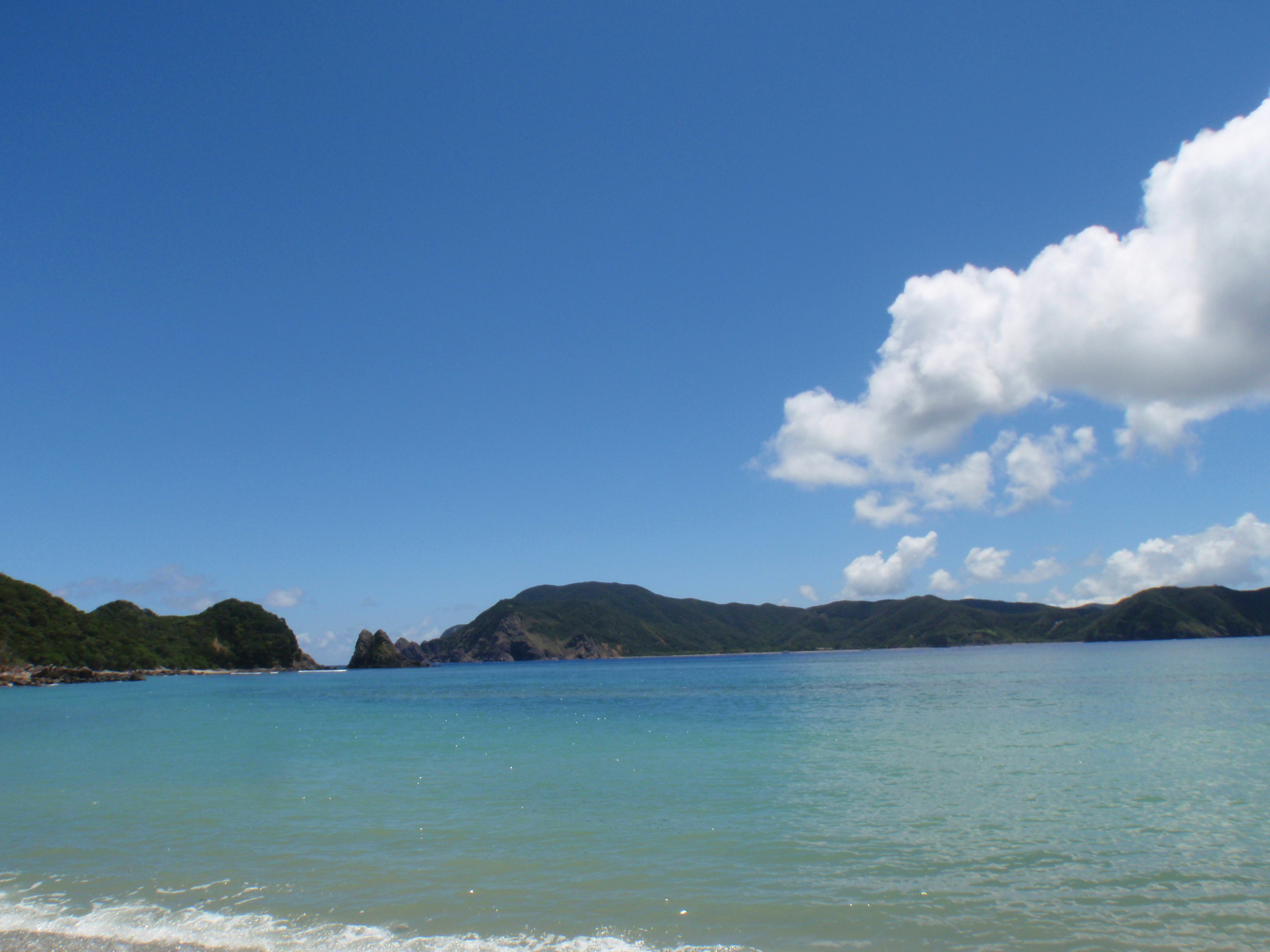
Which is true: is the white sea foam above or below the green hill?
below

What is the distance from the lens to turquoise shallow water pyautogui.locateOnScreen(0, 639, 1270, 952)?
11273 mm

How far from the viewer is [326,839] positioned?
16922 millimetres

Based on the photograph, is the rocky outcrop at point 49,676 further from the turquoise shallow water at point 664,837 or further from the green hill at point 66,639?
the turquoise shallow water at point 664,837

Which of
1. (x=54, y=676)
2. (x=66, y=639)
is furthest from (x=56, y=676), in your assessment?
(x=66, y=639)

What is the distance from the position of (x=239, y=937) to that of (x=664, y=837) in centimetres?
874

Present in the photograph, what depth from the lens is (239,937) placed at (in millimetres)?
11047

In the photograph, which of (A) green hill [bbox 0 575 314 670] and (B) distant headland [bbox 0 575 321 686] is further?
(A) green hill [bbox 0 575 314 670]

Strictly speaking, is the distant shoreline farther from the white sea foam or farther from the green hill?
the white sea foam

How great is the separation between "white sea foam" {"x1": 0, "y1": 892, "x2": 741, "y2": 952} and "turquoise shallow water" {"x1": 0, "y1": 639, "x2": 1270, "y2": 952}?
6 cm

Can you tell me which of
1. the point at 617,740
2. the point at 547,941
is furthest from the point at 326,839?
the point at 617,740

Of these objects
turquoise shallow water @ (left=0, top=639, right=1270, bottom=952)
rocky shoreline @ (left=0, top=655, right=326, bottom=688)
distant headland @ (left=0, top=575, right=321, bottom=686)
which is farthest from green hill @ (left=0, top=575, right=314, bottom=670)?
turquoise shallow water @ (left=0, top=639, right=1270, bottom=952)

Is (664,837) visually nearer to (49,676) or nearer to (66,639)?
(49,676)

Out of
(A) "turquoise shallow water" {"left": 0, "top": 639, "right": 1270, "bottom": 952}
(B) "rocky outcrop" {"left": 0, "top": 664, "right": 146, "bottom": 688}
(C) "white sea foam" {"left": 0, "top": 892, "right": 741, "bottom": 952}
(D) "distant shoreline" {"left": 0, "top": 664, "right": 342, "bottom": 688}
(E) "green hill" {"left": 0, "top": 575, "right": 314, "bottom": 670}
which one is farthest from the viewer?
(E) "green hill" {"left": 0, "top": 575, "right": 314, "bottom": 670}

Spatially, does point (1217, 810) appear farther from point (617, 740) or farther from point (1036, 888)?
point (617, 740)
